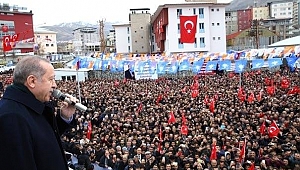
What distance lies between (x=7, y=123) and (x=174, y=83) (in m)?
20.0

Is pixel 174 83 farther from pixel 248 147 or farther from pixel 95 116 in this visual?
pixel 248 147

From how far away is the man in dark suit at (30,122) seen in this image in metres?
1.51

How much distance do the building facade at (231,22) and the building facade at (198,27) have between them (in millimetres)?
40390

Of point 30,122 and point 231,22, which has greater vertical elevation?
point 231,22

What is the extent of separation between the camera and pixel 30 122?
1.61 meters

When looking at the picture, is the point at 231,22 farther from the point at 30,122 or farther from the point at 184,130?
the point at 30,122

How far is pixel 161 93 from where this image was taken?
16984 millimetres

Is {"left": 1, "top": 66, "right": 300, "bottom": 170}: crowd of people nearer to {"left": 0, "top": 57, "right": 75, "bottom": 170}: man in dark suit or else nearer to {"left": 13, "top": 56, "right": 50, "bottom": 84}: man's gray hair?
{"left": 0, "top": 57, "right": 75, "bottom": 170}: man in dark suit

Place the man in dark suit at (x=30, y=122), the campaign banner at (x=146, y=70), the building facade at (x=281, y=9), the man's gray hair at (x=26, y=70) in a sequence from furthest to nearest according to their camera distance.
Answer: the building facade at (x=281, y=9), the campaign banner at (x=146, y=70), the man's gray hair at (x=26, y=70), the man in dark suit at (x=30, y=122)

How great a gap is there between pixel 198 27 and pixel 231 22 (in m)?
46.5

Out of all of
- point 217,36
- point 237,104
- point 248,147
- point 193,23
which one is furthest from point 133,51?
point 248,147

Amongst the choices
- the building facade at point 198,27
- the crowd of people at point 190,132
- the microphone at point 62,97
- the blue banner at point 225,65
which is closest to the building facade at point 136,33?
the building facade at point 198,27

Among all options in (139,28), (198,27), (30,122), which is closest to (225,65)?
(30,122)

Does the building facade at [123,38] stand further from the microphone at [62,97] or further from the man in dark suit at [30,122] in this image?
the man in dark suit at [30,122]
